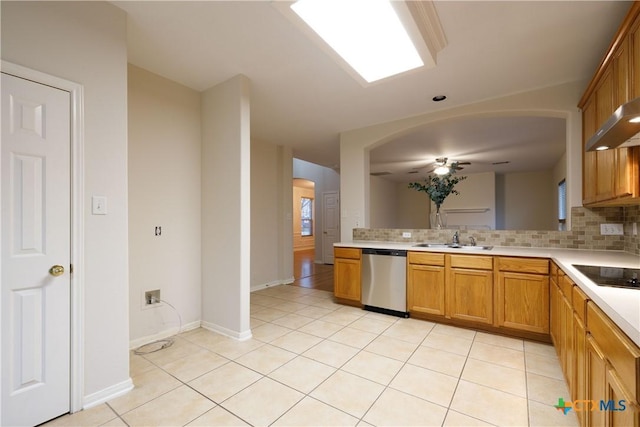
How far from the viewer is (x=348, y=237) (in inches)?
173

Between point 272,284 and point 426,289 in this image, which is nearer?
point 426,289

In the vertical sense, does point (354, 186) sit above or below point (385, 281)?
above

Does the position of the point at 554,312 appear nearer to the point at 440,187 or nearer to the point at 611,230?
the point at 611,230

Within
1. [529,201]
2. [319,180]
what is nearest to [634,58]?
[319,180]

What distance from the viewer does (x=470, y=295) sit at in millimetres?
→ 2982

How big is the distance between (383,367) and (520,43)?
9.29 ft

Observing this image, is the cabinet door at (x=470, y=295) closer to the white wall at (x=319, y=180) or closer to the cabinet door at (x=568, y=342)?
the cabinet door at (x=568, y=342)

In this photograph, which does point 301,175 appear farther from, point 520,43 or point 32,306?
point 32,306

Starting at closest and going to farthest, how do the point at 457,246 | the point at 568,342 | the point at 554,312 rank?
the point at 568,342, the point at 554,312, the point at 457,246

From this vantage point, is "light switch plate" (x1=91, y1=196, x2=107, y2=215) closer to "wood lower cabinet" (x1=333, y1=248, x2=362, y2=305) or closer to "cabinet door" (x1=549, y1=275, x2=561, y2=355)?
"wood lower cabinet" (x1=333, y1=248, x2=362, y2=305)

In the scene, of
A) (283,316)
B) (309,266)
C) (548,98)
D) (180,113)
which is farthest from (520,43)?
(309,266)

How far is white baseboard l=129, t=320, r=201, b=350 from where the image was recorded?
2.61 m

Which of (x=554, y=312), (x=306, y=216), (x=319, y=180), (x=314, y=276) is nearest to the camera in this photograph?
(x=554, y=312)

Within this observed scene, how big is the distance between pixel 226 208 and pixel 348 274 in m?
1.88
